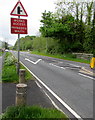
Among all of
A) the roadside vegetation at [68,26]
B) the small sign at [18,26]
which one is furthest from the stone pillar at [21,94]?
the roadside vegetation at [68,26]

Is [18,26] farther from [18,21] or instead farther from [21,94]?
[21,94]

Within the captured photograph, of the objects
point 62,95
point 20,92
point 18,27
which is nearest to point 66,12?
point 18,27

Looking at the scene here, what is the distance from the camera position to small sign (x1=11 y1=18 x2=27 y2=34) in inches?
335

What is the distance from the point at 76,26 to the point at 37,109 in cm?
3193

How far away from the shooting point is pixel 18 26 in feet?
28.5

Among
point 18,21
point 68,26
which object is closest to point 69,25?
point 68,26

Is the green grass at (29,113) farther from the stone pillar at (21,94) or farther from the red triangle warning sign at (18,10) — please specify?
the red triangle warning sign at (18,10)

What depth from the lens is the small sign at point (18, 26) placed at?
28.0 feet

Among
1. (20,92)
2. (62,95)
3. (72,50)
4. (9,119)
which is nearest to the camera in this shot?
(9,119)

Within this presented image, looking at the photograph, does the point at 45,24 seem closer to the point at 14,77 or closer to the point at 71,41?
the point at 71,41

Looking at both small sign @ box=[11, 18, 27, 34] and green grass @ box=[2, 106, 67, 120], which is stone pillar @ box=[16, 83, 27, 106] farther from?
small sign @ box=[11, 18, 27, 34]

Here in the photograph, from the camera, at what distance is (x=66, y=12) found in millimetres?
34781

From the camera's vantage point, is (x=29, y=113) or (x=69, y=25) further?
(x=69, y=25)

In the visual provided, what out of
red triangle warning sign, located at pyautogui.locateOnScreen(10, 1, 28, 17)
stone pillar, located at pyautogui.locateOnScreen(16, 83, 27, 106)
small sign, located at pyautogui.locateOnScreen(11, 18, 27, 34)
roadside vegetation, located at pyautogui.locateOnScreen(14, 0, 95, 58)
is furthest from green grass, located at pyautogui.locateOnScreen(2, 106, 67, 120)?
roadside vegetation, located at pyautogui.locateOnScreen(14, 0, 95, 58)
